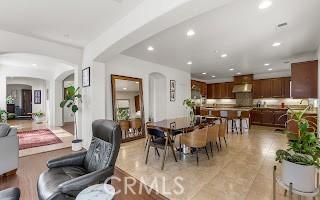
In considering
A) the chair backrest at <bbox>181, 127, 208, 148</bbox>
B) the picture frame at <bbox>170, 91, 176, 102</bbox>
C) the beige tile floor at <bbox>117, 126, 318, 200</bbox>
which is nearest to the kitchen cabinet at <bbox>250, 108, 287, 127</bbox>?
the beige tile floor at <bbox>117, 126, 318, 200</bbox>

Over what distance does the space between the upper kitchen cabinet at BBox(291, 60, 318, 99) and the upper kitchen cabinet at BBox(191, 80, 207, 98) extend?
4855mm

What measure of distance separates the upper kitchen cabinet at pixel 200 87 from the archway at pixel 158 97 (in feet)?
8.28

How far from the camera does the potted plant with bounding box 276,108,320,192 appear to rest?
1.41 metres

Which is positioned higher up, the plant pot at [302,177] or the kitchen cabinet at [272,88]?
the kitchen cabinet at [272,88]

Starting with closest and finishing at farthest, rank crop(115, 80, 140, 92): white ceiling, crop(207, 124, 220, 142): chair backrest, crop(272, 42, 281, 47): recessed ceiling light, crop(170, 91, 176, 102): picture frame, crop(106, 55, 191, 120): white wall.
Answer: crop(207, 124, 220, 142): chair backrest → crop(272, 42, 281, 47): recessed ceiling light → crop(106, 55, 191, 120): white wall → crop(115, 80, 140, 92): white ceiling → crop(170, 91, 176, 102): picture frame

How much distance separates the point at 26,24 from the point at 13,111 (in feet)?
38.4

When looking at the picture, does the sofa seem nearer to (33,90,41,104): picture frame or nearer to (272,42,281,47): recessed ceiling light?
(272,42,281,47): recessed ceiling light

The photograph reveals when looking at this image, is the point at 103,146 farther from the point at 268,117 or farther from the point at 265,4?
the point at 268,117

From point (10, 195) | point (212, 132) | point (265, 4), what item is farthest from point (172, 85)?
point (10, 195)

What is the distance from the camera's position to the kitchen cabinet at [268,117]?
7.22 metres

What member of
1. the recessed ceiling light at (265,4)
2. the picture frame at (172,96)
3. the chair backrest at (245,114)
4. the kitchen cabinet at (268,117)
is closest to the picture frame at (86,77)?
the picture frame at (172,96)

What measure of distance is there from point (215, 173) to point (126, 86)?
142 inches

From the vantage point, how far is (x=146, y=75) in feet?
19.5

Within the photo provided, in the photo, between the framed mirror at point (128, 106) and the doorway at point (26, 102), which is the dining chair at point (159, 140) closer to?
the framed mirror at point (128, 106)
